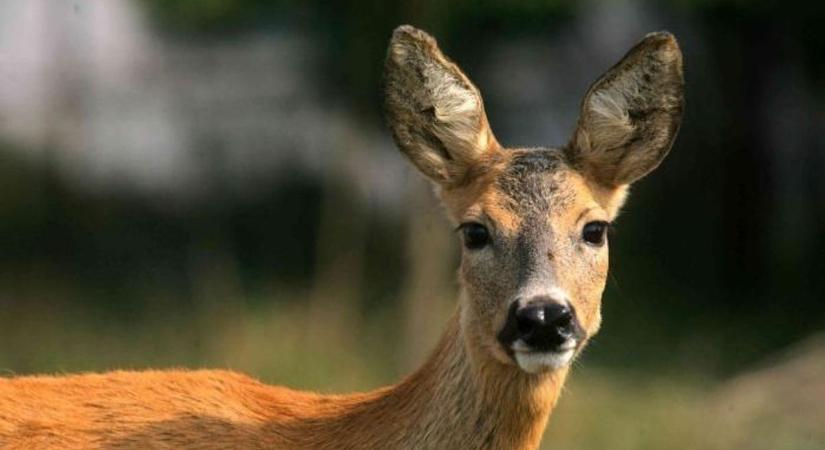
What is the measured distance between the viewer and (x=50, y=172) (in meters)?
20.4

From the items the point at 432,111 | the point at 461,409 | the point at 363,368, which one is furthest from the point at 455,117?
the point at 363,368

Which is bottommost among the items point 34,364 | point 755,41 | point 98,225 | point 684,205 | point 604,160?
point 604,160

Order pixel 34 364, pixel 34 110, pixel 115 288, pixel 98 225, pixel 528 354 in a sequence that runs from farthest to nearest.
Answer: pixel 34 110, pixel 98 225, pixel 115 288, pixel 34 364, pixel 528 354

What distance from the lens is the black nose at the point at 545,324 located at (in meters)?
7.73

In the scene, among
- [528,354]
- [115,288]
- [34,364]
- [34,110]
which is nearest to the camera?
[528,354]

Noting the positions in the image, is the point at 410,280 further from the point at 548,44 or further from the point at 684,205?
the point at 548,44

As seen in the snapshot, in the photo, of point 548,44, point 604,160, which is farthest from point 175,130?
point 604,160

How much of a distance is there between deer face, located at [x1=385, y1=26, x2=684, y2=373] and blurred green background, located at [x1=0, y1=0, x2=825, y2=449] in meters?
5.35

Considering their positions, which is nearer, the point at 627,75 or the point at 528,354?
the point at 528,354

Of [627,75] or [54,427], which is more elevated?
[627,75]

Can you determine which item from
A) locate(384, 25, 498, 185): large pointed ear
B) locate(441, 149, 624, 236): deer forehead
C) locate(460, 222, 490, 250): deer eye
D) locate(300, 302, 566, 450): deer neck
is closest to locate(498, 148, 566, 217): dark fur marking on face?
locate(441, 149, 624, 236): deer forehead

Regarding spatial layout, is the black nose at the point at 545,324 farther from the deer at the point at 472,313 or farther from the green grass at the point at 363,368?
the green grass at the point at 363,368

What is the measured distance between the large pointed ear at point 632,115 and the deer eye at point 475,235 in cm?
62

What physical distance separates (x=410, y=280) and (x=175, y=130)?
6000mm
